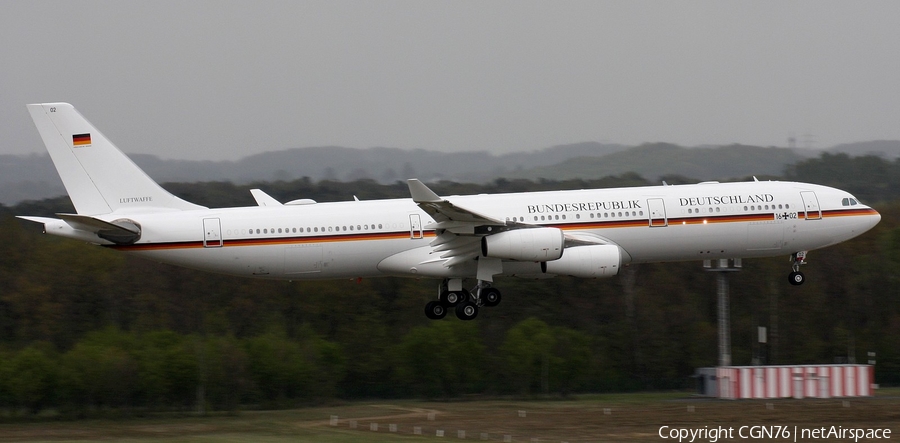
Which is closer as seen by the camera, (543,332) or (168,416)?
(168,416)

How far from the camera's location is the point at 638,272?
3433 inches

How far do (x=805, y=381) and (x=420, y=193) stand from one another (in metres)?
31.1

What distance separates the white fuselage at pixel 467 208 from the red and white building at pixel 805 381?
58.8 feet

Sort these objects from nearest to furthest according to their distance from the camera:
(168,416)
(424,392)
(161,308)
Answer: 1. (168,416)
2. (424,392)
3. (161,308)

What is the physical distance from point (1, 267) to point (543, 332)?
→ 155ft

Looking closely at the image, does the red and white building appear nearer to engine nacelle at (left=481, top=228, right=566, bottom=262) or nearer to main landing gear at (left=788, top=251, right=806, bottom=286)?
main landing gear at (left=788, top=251, right=806, bottom=286)

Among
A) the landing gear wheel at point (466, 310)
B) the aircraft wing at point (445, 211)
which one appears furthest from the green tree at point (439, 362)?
the aircraft wing at point (445, 211)

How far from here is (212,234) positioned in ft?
128

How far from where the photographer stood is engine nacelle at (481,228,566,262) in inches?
1489

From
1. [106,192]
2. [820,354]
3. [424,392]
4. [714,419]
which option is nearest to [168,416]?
[424,392]

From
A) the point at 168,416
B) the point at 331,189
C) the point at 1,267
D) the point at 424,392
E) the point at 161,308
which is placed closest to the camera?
the point at 168,416

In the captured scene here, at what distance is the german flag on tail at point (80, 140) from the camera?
40.2m

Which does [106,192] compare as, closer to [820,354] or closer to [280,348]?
[280,348]

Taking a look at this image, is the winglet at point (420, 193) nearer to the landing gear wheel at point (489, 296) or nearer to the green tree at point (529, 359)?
the landing gear wheel at point (489, 296)
